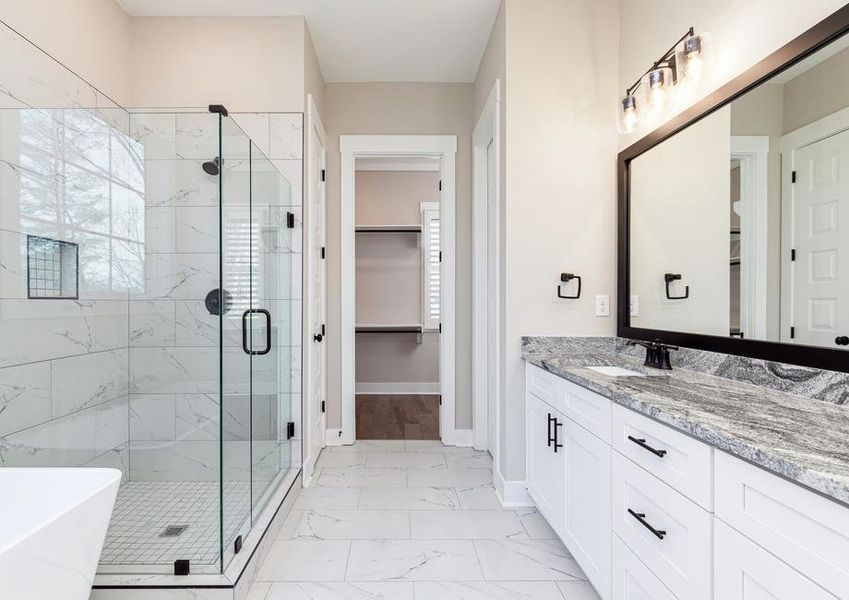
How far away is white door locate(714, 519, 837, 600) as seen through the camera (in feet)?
2.67

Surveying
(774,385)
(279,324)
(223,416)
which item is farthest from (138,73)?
(774,385)

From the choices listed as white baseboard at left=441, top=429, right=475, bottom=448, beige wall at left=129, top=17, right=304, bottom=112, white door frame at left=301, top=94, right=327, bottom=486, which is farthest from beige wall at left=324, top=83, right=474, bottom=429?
beige wall at left=129, top=17, right=304, bottom=112

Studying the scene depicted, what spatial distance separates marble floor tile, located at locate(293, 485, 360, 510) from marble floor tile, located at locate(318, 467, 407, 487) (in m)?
0.07

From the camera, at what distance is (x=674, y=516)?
3.93 feet

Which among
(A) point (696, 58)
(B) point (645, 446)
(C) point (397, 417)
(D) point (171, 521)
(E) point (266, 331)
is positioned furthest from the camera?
(C) point (397, 417)

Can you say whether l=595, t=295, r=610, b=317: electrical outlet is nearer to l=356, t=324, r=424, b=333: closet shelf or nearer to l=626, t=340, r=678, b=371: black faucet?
l=626, t=340, r=678, b=371: black faucet

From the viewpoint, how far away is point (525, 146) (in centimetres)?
254

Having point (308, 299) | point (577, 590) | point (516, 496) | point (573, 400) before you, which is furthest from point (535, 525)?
point (308, 299)

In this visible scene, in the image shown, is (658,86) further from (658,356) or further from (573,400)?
(573,400)

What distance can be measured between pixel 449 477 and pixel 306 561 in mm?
1187

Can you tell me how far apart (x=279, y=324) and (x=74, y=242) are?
3.53ft

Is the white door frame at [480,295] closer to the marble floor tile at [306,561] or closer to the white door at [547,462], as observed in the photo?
the white door at [547,462]

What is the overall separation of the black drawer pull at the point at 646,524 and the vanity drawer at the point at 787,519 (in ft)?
0.85

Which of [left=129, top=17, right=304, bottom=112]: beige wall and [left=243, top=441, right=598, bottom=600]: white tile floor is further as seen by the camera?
[left=129, top=17, right=304, bottom=112]: beige wall
